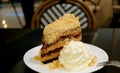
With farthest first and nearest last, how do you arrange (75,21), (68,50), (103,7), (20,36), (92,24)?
(103,7), (92,24), (20,36), (75,21), (68,50)

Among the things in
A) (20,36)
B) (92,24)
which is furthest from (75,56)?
(92,24)

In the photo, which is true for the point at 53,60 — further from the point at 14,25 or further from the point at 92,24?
the point at 14,25

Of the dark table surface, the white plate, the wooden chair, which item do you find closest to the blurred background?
the wooden chair

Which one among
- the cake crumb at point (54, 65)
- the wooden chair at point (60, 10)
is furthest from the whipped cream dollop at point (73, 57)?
the wooden chair at point (60, 10)

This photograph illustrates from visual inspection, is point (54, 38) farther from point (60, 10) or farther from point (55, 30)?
point (60, 10)

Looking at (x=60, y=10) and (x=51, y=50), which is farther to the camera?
(x=60, y=10)

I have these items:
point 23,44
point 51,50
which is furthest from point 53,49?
point 23,44
